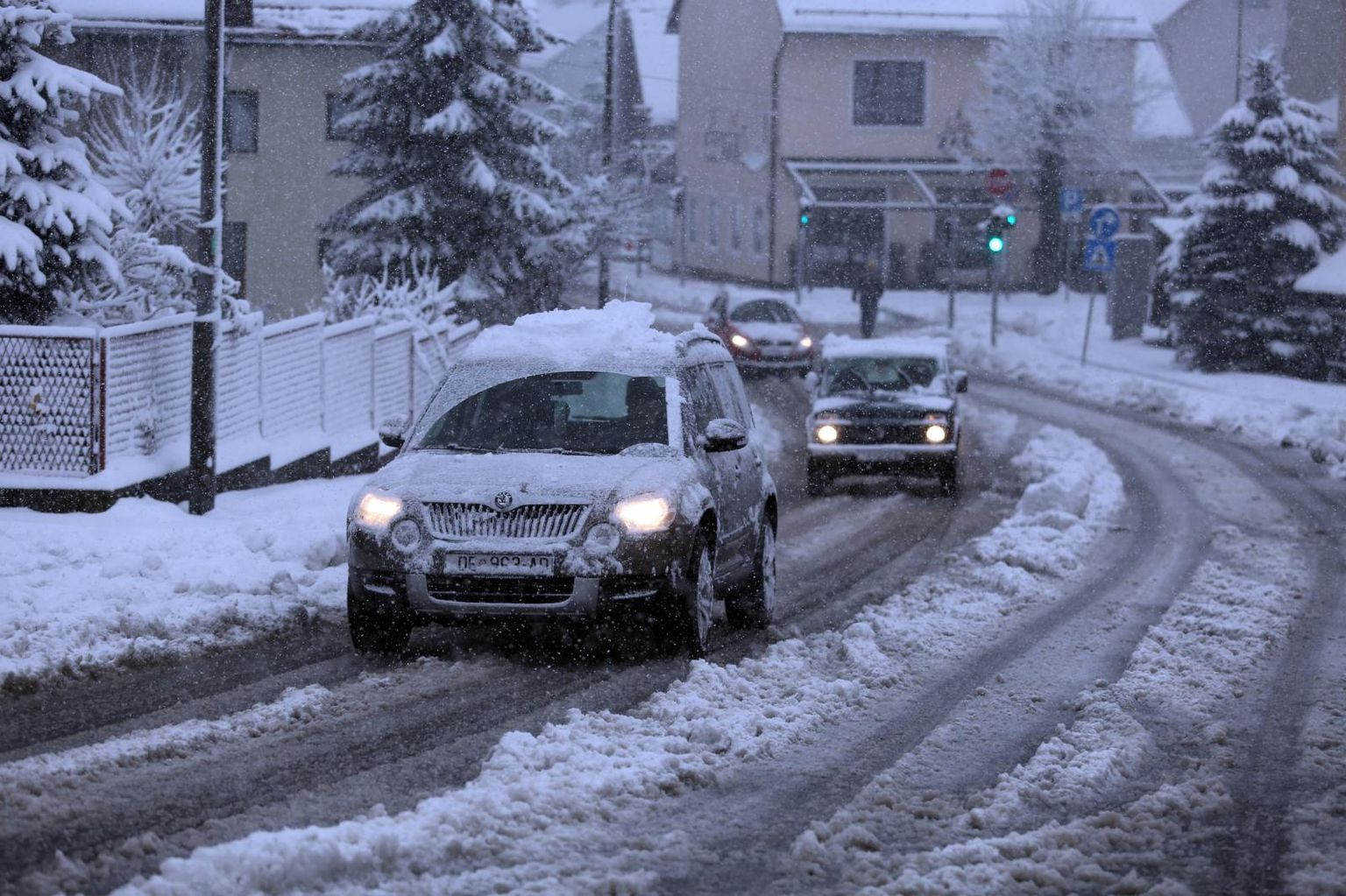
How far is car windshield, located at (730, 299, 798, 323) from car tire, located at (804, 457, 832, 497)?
55.1 ft

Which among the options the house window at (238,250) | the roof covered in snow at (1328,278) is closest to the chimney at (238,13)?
the house window at (238,250)

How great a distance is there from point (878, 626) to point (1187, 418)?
19.9 metres

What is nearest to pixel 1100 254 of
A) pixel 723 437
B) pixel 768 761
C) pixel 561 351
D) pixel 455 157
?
pixel 455 157

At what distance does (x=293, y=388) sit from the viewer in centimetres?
2048

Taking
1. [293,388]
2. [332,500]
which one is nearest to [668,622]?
[332,500]

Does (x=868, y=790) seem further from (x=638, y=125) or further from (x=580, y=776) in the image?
(x=638, y=125)

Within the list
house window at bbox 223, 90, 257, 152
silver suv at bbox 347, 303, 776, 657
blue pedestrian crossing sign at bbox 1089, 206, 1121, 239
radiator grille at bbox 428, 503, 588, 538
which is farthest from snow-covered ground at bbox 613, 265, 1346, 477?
house window at bbox 223, 90, 257, 152

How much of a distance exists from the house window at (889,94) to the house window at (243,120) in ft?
78.2

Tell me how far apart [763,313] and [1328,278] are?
10572mm

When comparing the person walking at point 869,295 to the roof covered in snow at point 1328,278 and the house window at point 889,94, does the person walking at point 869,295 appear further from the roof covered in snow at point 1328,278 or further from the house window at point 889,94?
the house window at point 889,94

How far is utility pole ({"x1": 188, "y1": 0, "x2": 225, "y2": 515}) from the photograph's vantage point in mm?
15742

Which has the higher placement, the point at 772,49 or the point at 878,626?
the point at 772,49

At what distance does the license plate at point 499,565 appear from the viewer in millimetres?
9961

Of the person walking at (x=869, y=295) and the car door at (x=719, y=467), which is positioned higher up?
the person walking at (x=869, y=295)
